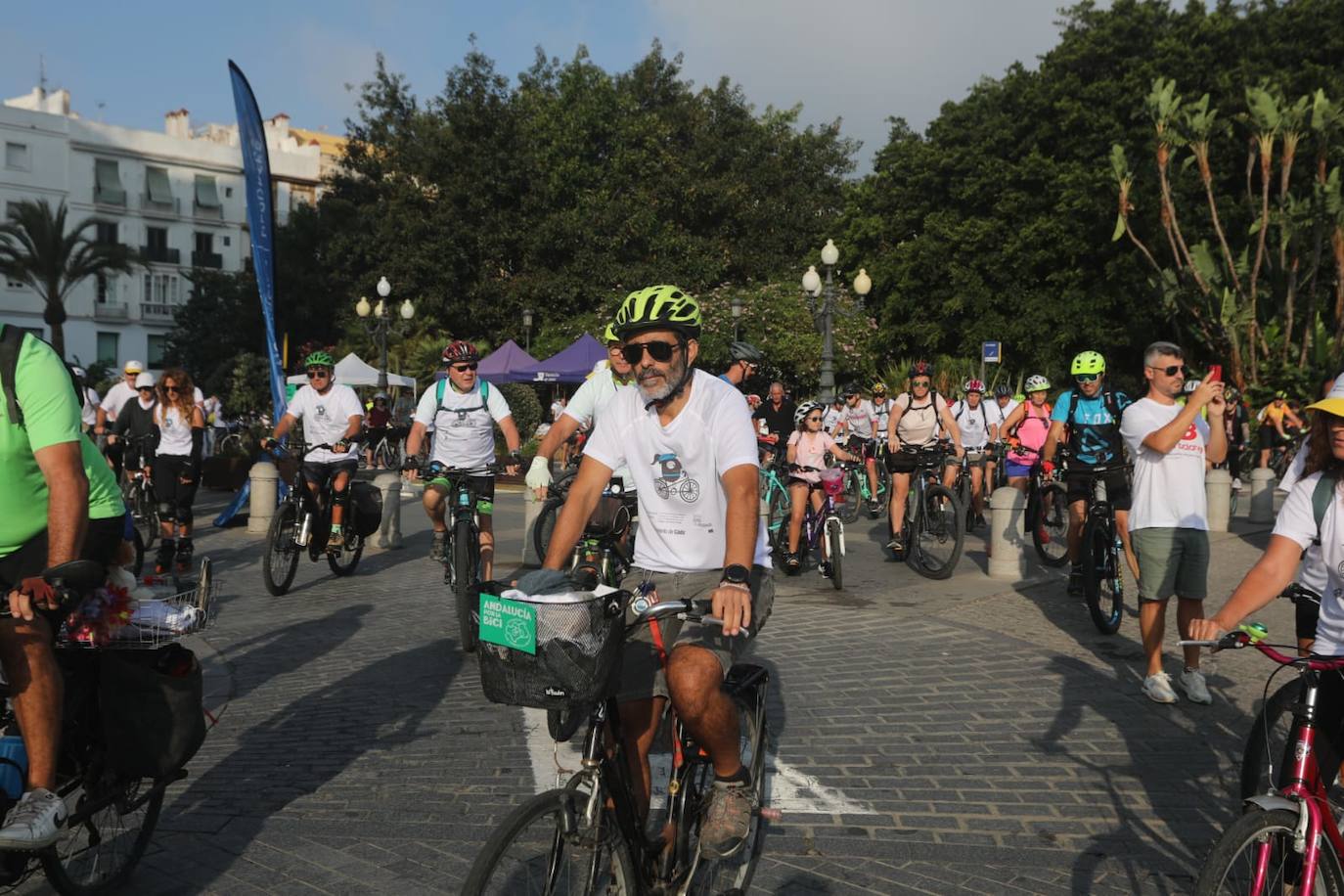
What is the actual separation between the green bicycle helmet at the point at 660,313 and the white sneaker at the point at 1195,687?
14.1 ft

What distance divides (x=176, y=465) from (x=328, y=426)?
1.69 meters

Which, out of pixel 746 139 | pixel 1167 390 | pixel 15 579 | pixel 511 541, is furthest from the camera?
pixel 746 139

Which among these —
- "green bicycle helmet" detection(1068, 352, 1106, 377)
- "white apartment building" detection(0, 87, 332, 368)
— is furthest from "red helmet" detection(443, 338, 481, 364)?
"white apartment building" detection(0, 87, 332, 368)

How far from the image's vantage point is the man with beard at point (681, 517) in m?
3.41

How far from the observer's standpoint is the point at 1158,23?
33.8 meters

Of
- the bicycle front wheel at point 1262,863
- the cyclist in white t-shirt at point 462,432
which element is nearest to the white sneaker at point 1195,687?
the bicycle front wheel at point 1262,863

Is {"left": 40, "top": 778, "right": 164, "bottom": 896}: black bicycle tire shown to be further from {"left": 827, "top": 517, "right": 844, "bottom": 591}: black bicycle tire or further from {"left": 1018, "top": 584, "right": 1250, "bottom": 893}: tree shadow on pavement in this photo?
{"left": 827, "top": 517, "right": 844, "bottom": 591}: black bicycle tire

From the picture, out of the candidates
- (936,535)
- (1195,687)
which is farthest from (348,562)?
(1195,687)

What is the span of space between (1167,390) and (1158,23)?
31.0m

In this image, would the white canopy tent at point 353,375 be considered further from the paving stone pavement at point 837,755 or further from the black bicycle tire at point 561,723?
the black bicycle tire at point 561,723

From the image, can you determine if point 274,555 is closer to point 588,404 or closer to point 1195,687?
point 588,404

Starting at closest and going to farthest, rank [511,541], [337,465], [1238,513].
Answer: [337,465]
[511,541]
[1238,513]

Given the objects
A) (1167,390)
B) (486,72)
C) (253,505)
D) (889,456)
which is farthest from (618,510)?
(486,72)

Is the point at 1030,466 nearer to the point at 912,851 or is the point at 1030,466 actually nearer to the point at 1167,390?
the point at 1167,390
